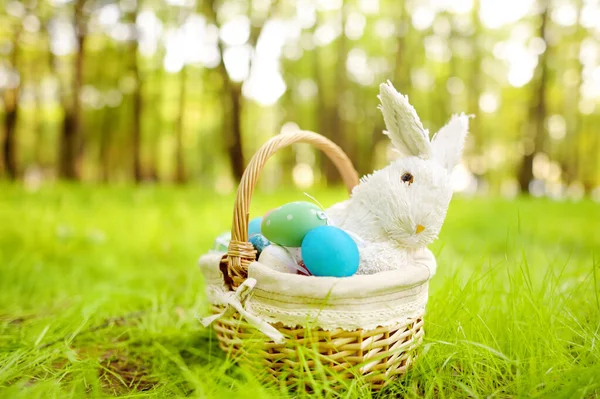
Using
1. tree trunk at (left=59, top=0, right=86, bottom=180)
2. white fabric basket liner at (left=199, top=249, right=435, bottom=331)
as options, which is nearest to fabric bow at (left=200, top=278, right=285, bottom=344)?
white fabric basket liner at (left=199, top=249, right=435, bottom=331)

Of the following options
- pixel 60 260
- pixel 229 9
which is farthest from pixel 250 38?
pixel 60 260

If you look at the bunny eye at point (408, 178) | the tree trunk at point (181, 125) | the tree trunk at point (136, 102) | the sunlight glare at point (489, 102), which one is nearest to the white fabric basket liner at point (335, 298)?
the bunny eye at point (408, 178)

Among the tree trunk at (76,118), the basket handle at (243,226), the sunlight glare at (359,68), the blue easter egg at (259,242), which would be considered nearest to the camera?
the basket handle at (243,226)

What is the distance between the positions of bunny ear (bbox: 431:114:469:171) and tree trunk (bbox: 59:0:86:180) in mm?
8936

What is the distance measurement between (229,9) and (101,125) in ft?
32.9

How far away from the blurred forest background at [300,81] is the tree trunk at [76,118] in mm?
33

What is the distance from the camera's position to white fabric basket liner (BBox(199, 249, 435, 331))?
143 cm

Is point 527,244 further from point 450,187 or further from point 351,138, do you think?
point 351,138

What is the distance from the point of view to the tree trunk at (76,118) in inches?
354

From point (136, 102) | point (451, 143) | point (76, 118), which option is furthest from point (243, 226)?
point (136, 102)

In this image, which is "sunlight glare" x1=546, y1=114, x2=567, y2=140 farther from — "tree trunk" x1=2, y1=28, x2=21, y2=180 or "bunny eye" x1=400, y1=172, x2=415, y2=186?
"bunny eye" x1=400, y1=172, x2=415, y2=186

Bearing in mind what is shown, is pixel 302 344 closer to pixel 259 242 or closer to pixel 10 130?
pixel 259 242

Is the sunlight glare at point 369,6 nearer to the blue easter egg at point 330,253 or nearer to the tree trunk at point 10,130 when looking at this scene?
the tree trunk at point 10,130

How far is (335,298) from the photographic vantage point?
Result: 4.69ft
